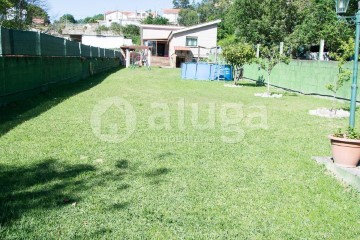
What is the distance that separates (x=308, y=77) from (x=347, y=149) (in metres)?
12.8

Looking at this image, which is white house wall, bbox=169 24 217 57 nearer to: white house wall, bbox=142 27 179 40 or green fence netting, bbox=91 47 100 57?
white house wall, bbox=142 27 179 40

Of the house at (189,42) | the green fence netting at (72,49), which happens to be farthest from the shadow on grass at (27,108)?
the house at (189,42)

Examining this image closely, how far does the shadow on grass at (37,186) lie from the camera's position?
3.65 metres

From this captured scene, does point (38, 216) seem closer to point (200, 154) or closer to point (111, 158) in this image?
point (111, 158)

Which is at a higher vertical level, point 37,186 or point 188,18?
point 188,18

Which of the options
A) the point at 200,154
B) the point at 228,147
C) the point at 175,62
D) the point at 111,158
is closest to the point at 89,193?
the point at 111,158

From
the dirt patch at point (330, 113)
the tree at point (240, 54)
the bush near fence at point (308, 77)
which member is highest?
the tree at point (240, 54)

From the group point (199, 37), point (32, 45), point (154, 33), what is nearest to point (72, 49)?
point (32, 45)

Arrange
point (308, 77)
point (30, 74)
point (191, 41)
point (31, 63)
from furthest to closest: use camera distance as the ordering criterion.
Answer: point (191, 41) < point (308, 77) < point (31, 63) < point (30, 74)

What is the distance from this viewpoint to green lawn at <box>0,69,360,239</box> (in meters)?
3.45

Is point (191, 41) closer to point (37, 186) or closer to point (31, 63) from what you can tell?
point (31, 63)

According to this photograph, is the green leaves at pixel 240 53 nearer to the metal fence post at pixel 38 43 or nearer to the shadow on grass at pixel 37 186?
the metal fence post at pixel 38 43

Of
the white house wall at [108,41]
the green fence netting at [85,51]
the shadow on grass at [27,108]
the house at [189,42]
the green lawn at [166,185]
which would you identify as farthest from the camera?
the white house wall at [108,41]

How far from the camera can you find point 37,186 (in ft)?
13.8
